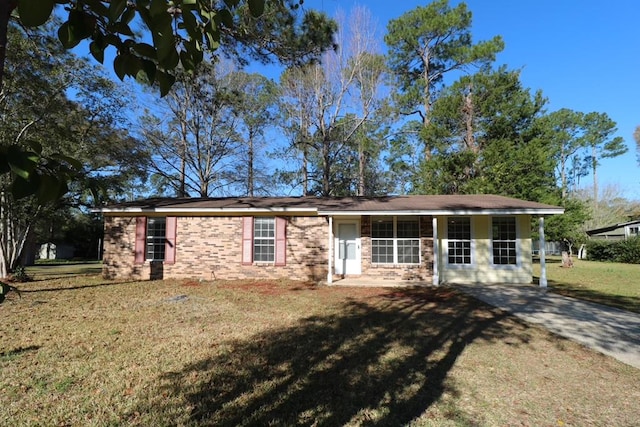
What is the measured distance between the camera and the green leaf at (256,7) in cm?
100

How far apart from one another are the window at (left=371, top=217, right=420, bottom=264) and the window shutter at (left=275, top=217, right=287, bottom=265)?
122 inches

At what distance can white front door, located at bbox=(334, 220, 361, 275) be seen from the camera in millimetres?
13336

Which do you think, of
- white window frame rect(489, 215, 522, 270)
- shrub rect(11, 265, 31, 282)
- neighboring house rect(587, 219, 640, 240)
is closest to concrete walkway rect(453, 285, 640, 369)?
white window frame rect(489, 215, 522, 270)

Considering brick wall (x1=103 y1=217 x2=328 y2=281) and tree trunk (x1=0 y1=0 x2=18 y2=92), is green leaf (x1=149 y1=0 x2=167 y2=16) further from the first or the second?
brick wall (x1=103 y1=217 x2=328 y2=281)

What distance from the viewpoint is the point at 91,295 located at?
10.1 metres

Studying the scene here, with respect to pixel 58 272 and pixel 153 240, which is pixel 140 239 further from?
pixel 58 272

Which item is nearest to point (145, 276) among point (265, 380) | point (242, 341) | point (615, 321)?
point (242, 341)

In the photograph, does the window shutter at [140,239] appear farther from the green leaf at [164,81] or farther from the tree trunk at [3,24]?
the tree trunk at [3,24]

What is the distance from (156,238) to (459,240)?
10892 mm

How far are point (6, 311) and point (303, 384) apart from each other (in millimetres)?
7327

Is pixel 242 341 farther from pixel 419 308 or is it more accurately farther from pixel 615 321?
pixel 615 321

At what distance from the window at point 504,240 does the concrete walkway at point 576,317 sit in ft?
4.84

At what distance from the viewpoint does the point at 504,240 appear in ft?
41.2

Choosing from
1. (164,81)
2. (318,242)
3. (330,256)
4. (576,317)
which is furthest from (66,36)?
(318,242)
